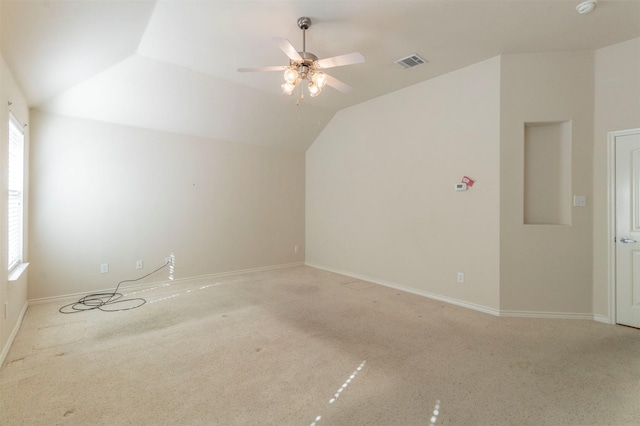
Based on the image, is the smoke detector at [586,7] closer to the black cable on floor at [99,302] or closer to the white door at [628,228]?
the white door at [628,228]

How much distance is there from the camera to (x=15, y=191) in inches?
119

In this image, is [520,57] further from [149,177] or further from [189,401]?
[149,177]

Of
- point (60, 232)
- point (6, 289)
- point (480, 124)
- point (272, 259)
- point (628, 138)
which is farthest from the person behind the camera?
point (272, 259)

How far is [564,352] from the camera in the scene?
99.0 inches

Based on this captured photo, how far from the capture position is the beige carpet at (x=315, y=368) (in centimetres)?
178

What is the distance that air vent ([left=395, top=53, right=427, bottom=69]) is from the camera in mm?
3410

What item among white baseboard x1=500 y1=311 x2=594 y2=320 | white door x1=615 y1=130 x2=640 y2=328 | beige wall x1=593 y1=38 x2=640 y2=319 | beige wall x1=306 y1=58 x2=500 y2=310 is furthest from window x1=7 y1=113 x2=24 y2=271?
white door x1=615 y1=130 x2=640 y2=328

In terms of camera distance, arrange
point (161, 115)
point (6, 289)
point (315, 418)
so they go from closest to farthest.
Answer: point (315, 418) → point (6, 289) → point (161, 115)

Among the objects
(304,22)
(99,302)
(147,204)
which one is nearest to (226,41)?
(304,22)

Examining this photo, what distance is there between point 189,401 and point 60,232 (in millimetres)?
3406

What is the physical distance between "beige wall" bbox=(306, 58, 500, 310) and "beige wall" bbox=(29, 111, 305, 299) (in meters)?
1.23

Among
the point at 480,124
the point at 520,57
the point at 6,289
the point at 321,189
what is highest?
the point at 520,57

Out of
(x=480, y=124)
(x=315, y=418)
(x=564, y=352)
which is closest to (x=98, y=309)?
(x=315, y=418)

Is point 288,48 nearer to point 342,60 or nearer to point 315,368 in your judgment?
point 342,60
